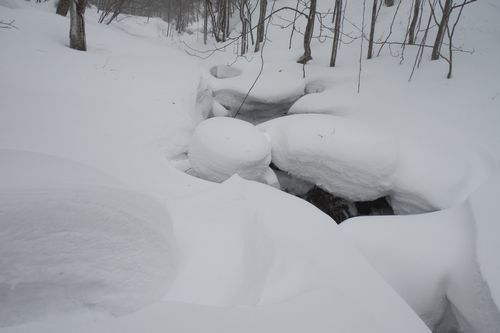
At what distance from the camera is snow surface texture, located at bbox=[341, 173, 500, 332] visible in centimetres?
135

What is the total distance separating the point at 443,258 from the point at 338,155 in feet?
3.82

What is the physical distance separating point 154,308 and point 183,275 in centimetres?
32

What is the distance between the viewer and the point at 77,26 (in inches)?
129

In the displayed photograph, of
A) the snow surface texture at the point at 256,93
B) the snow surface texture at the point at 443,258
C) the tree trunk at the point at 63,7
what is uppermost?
the tree trunk at the point at 63,7

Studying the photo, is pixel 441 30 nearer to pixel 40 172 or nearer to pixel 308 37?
pixel 308 37

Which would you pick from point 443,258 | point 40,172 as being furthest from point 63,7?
point 443,258

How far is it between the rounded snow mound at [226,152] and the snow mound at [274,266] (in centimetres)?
79

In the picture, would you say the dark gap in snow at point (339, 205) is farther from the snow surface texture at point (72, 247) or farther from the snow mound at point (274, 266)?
the snow surface texture at point (72, 247)

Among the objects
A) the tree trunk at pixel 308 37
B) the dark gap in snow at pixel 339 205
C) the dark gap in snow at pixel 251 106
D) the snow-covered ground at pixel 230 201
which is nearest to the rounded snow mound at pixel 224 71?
the dark gap in snow at pixel 251 106

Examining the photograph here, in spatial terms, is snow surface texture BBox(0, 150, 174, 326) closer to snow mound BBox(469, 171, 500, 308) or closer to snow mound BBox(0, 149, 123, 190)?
snow mound BBox(0, 149, 123, 190)

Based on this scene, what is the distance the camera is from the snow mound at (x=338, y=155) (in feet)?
7.93

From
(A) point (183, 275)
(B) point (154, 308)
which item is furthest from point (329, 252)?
(B) point (154, 308)

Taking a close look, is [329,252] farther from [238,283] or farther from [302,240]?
[238,283]

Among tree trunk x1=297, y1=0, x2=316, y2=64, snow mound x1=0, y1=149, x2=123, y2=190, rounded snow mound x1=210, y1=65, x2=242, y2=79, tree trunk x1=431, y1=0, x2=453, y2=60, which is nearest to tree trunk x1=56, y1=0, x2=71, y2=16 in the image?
rounded snow mound x1=210, y1=65, x2=242, y2=79
